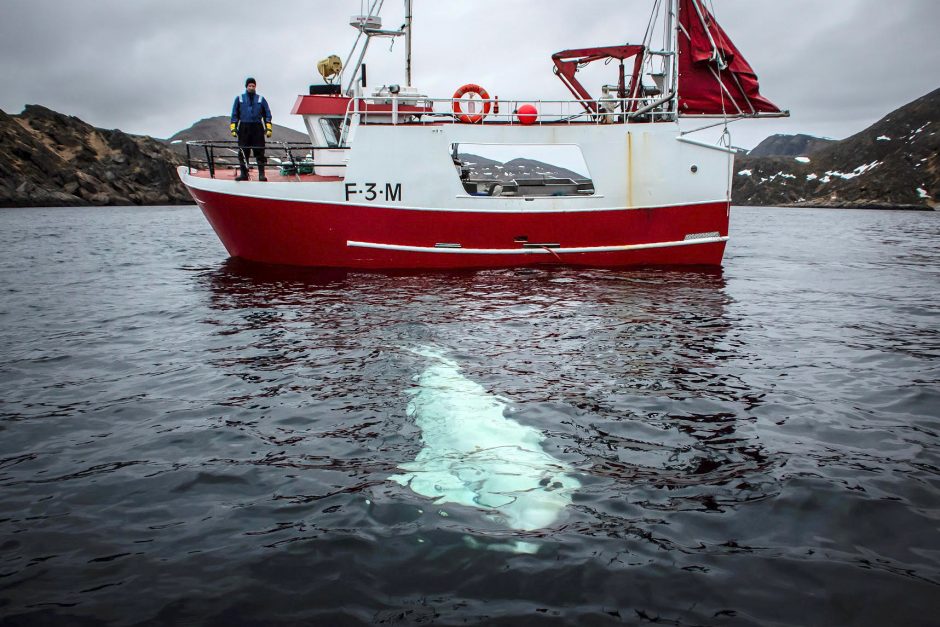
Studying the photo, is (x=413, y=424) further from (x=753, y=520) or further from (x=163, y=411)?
(x=753, y=520)

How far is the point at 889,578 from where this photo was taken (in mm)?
3461

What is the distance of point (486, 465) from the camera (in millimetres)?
4711

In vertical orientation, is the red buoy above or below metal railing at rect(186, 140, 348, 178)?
above

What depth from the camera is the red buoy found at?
1445 centimetres

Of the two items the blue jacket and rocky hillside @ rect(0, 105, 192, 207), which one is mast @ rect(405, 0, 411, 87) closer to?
the blue jacket

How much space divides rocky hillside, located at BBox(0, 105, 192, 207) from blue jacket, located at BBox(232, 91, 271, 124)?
2015 inches

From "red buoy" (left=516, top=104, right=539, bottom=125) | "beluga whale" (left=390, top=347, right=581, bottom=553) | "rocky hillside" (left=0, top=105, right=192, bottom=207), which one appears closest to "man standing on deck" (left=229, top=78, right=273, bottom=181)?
"red buoy" (left=516, top=104, right=539, bottom=125)

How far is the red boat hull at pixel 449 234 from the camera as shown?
14.1 m

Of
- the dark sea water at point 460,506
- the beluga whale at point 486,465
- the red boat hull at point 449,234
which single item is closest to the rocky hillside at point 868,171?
the red boat hull at point 449,234

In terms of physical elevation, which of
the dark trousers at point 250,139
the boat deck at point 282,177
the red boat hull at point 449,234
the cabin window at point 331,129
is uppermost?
the cabin window at point 331,129

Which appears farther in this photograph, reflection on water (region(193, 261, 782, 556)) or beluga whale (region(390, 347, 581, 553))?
reflection on water (region(193, 261, 782, 556))

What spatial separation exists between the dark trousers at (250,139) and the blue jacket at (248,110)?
0.11m

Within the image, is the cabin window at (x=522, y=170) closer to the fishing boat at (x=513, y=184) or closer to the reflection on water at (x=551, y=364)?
the fishing boat at (x=513, y=184)

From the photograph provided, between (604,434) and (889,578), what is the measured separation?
7.70 feet
